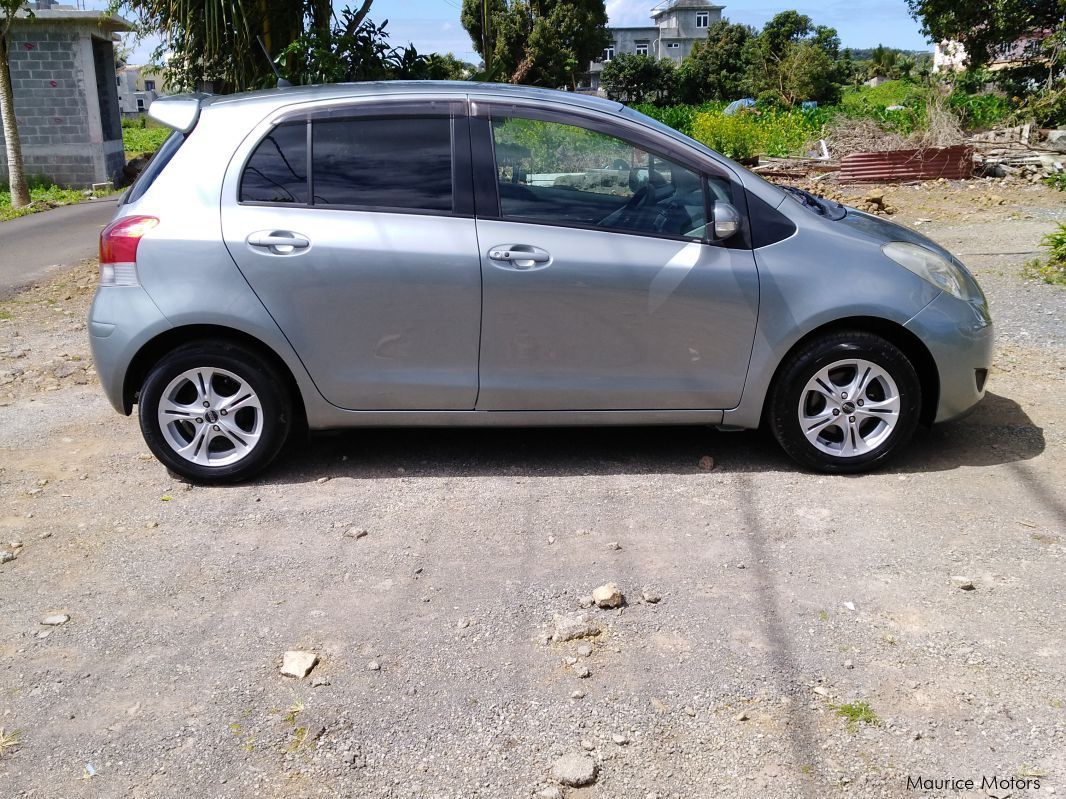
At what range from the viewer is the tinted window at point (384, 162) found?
4.74 metres

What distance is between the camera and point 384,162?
4.77m

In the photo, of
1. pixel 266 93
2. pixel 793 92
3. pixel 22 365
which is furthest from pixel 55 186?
pixel 793 92

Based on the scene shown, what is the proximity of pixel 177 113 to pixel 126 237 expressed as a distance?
0.67 m

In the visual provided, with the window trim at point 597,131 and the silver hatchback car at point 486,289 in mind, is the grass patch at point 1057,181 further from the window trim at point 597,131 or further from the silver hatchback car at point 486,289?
the window trim at point 597,131

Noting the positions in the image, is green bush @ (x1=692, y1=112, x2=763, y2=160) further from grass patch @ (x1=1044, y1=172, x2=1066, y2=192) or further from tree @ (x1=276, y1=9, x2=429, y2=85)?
tree @ (x1=276, y1=9, x2=429, y2=85)

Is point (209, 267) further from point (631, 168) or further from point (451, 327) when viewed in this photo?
point (631, 168)

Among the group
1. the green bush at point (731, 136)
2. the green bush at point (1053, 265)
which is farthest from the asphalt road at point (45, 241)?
the green bush at point (731, 136)

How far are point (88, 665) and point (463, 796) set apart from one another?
4.92 feet

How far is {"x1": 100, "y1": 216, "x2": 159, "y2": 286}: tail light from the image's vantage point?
4688mm

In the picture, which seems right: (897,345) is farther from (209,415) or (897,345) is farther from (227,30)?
(227,30)

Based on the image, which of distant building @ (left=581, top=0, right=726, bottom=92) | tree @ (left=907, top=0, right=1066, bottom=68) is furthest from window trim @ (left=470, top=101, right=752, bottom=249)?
distant building @ (left=581, top=0, right=726, bottom=92)


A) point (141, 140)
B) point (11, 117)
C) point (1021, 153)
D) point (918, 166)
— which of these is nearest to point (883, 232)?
point (918, 166)

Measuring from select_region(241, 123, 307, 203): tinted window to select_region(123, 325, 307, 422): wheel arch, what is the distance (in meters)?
0.68

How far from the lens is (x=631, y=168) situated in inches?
191
